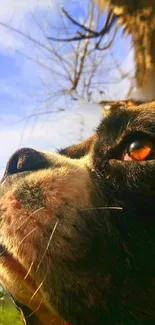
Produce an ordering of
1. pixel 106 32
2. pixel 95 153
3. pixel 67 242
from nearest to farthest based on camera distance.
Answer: pixel 67 242, pixel 95 153, pixel 106 32

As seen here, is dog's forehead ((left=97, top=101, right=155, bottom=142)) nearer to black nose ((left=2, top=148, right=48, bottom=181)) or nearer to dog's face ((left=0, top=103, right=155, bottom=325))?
dog's face ((left=0, top=103, right=155, bottom=325))

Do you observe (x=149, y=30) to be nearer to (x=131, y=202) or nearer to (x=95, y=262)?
(x=131, y=202)

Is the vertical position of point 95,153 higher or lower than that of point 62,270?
higher

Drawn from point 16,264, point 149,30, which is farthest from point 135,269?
point 149,30

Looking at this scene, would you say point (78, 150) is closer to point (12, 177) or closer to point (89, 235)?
point (12, 177)

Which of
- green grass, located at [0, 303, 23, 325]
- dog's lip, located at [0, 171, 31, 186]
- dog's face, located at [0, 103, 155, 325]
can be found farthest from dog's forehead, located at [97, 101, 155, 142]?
green grass, located at [0, 303, 23, 325]
